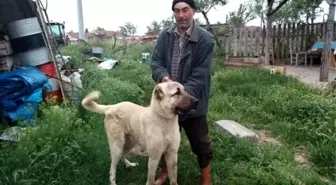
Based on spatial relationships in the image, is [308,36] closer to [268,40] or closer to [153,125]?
[268,40]

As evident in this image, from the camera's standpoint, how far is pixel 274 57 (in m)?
14.2

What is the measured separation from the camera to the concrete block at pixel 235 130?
5117mm

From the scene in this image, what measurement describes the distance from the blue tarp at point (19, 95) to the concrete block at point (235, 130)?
288 cm

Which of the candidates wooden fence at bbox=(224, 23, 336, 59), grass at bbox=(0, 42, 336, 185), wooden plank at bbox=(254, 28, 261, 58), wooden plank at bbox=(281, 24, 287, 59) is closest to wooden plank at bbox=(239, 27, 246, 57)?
wooden fence at bbox=(224, 23, 336, 59)

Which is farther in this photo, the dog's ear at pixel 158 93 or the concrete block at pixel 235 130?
the concrete block at pixel 235 130

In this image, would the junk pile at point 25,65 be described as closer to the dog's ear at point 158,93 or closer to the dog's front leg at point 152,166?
the dog's front leg at point 152,166

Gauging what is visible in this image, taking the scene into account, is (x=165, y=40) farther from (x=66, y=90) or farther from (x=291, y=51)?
(x=291, y=51)

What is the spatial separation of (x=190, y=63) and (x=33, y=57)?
3.64 metres

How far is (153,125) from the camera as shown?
3371 mm

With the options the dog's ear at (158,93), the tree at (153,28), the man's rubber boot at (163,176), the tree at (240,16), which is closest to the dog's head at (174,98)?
the dog's ear at (158,93)

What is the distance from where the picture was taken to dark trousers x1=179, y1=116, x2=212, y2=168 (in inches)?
143

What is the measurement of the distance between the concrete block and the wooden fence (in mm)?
8024

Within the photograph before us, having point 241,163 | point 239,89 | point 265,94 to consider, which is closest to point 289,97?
point 265,94

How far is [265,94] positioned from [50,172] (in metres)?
4.90
